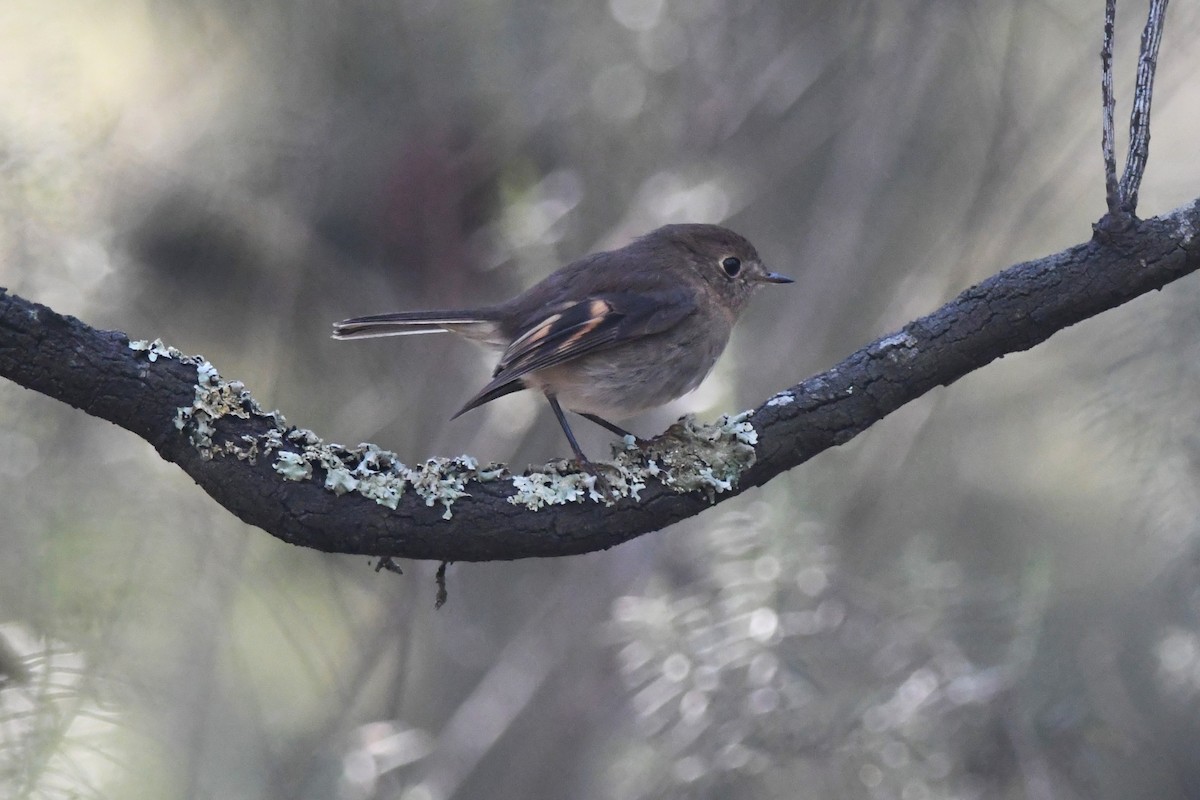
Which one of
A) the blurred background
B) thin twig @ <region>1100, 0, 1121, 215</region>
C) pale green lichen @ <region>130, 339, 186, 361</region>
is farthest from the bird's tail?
thin twig @ <region>1100, 0, 1121, 215</region>

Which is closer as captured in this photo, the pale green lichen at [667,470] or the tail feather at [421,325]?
the pale green lichen at [667,470]

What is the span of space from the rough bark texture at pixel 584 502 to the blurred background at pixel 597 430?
101cm

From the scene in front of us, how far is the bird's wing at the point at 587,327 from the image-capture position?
332cm

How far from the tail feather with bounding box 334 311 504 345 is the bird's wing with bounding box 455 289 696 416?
170 mm

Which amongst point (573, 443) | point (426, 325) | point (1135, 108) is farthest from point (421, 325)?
point (1135, 108)

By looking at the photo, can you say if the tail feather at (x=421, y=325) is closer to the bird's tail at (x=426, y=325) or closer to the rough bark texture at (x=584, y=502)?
the bird's tail at (x=426, y=325)

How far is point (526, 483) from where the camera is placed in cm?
243

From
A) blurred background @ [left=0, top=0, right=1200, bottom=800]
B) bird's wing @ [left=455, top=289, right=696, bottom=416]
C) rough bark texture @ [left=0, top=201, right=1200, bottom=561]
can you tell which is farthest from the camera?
blurred background @ [left=0, top=0, right=1200, bottom=800]

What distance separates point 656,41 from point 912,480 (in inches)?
92.2

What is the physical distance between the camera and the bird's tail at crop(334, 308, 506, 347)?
11.3 feet

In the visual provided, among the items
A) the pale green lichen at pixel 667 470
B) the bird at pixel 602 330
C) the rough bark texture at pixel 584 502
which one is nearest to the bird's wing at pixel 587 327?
the bird at pixel 602 330

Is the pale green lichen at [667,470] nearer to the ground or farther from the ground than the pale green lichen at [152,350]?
nearer to the ground

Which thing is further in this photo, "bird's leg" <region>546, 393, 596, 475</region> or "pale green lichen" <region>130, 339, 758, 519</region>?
"bird's leg" <region>546, 393, 596, 475</region>

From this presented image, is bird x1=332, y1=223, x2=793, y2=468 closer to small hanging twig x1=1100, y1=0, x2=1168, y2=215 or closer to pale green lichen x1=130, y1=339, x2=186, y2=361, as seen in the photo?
pale green lichen x1=130, y1=339, x2=186, y2=361
